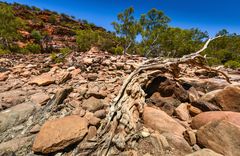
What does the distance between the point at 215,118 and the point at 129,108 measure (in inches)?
64.7

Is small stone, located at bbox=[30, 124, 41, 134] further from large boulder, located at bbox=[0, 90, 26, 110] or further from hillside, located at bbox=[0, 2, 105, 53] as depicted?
hillside, located at bbox=[0, 2, 105, 53]

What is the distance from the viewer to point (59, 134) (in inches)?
112

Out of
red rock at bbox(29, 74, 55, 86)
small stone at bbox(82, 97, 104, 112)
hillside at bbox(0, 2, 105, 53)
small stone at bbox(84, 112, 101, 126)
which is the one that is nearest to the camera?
small stone at bbox(84, 112, 101, 126)

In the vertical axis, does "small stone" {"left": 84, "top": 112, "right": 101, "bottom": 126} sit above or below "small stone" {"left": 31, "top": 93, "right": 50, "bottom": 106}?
below

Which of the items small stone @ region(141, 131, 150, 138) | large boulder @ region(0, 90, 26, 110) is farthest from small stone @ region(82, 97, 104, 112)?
large boulder @ region(0, 90, 26, 110)

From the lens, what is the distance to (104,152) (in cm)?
266

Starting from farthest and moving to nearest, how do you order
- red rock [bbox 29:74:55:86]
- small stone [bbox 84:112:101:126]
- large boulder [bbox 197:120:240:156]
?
red rock [bbox 29:74:55:86]
small stone [bbox 84:112:101:126]
large boulder [bbox 197:120:240:156]

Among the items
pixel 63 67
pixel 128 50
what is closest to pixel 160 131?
pixel 63 67

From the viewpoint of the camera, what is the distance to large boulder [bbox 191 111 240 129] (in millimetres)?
2787

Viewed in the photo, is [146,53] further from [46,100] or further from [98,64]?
[46,100]

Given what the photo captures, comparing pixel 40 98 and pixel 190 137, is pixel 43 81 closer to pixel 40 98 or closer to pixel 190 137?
pixel 40 98

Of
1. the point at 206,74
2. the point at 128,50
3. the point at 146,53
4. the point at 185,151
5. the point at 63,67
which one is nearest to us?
the point at 185,151

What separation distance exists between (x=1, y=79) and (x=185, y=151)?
654cm

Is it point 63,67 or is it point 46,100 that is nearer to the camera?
point 46,100
